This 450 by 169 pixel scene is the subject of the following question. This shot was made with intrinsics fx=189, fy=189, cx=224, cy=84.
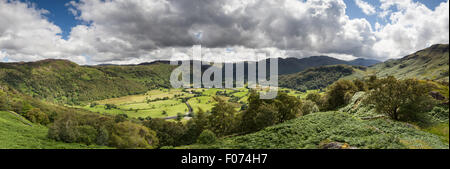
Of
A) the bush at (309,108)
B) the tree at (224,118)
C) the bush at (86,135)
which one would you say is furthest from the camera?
the bush at (309,108)

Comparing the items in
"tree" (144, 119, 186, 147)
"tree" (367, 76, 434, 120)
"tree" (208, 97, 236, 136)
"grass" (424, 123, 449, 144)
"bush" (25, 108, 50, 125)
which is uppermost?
"tree" (367, 76, 434, 120)

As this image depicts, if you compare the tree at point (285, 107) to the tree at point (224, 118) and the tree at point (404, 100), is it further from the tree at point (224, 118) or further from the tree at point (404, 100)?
the tree at point (404, 100)

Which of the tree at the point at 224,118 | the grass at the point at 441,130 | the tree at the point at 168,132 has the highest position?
the grass at the point at 441,130

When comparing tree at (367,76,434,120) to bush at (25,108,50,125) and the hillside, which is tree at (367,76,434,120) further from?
bush at (25,108,50,125)

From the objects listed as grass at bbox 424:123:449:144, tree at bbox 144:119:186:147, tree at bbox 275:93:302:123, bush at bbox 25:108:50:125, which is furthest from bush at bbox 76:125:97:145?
grass at bbox 424:123:449:144

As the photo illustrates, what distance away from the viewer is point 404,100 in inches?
1330

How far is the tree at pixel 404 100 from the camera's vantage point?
32656mm

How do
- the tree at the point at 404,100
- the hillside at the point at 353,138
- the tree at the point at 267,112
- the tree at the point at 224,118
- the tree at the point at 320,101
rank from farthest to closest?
the tree at the point at 320,101, the tree at the point at 224,118, the tree at the point at 267,112, the tree at the point at 404,100, the hillside at the point at 353,138

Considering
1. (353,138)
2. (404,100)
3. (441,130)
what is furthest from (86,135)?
(441,130)

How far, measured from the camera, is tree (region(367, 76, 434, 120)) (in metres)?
32.7

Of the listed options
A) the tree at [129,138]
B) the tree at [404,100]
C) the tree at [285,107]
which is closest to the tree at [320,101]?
the tree at [285,107]

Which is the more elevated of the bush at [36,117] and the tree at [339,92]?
the tree at [339,92]
